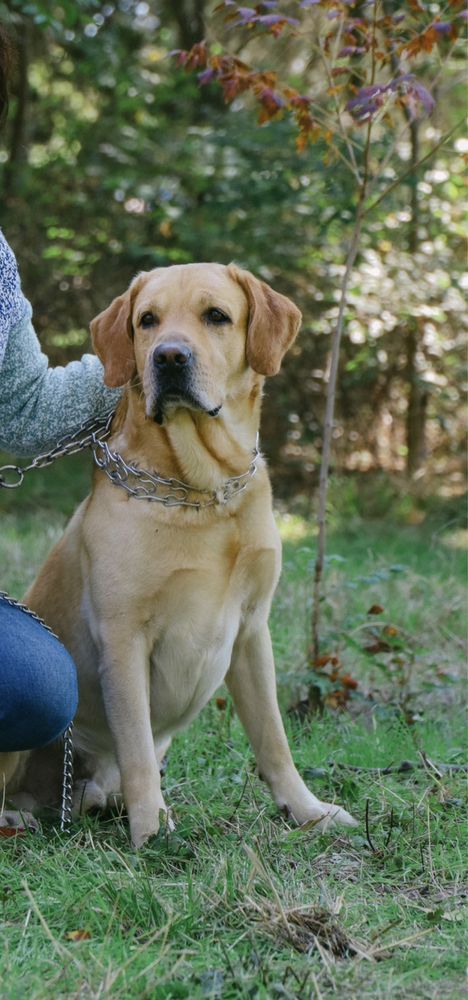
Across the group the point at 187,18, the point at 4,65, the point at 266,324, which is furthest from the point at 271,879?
the point at 187,18

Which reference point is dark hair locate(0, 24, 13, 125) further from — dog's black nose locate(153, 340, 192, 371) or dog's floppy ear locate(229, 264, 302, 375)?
dog's black nose locate(153, 340, 192, 371)

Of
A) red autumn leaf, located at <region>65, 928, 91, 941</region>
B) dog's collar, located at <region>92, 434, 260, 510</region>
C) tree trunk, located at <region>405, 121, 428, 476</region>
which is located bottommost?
tree trunk, located at <region>405, 121, 428, 476</region>

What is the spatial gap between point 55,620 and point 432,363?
601 centimetres

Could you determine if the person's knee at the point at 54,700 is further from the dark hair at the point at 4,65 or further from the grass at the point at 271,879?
the dark hair at the point at 4,65

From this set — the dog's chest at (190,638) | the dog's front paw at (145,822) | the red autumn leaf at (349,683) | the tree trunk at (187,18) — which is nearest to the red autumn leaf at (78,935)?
the dog's front paw at (145,822)

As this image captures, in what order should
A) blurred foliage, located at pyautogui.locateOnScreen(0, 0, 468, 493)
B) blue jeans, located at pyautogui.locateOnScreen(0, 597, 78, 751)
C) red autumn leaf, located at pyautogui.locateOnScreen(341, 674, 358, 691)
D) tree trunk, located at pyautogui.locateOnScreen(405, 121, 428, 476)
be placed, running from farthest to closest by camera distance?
tree trunk, located at pyautogui.locateOnScreen(405, 121, 428, 476), blurred foliage, located at pyautogui.locateOnScreen(0, 0, 468, 493), red autumn leaf, located at pyautogui.locateOnScreen(341, 674, 358, 691), blue jeans, located at pyautogui.locateOnScreen(0, 597, 78, 751)

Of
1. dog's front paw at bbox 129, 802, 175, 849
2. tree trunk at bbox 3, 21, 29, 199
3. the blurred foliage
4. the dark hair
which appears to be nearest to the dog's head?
the dark hair

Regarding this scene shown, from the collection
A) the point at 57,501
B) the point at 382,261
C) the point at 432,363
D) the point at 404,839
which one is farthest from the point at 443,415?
the point at 404,839

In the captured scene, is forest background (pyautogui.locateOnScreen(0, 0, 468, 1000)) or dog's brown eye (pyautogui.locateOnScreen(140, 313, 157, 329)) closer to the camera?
forest background (pyautogui.locateOnScreen(0, 0, 468, 1000))

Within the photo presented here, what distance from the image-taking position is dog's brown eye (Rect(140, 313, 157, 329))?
276 cm

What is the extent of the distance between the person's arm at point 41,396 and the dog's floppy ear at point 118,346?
0.54 feet

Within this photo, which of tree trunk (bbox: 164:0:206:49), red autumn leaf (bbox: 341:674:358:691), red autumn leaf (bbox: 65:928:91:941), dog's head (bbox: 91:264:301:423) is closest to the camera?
red autumn leaf (bbox: 65:928:91:941)

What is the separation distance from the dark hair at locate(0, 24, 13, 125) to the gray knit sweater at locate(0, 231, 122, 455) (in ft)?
1.43

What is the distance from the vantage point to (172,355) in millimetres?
2578
